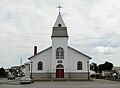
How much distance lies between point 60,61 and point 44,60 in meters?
3.65

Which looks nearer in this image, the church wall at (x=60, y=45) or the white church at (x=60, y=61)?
the white church at (x=60, y=61)

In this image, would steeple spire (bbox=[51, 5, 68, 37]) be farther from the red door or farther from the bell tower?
the red door

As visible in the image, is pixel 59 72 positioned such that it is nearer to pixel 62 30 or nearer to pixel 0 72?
pixel 62 30

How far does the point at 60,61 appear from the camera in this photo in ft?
171

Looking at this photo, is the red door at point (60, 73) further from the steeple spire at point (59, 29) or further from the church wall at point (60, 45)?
the steeple spire at point (59, 29)

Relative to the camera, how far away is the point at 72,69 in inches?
2063

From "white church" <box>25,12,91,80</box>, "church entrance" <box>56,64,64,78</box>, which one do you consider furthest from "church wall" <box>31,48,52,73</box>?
"church entrance" <box>56,64,64,78</box>

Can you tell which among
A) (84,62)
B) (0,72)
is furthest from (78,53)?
(0,72)

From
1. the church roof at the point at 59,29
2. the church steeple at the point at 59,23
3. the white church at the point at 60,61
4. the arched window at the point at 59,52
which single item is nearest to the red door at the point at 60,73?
the white church at the point at 60,61

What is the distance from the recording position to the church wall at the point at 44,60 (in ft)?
173

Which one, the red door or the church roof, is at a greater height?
the church roof

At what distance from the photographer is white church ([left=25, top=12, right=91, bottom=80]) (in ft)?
170

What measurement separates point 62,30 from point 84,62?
8.30m

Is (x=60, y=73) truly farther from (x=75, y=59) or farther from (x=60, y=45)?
(x=60, y=45)
